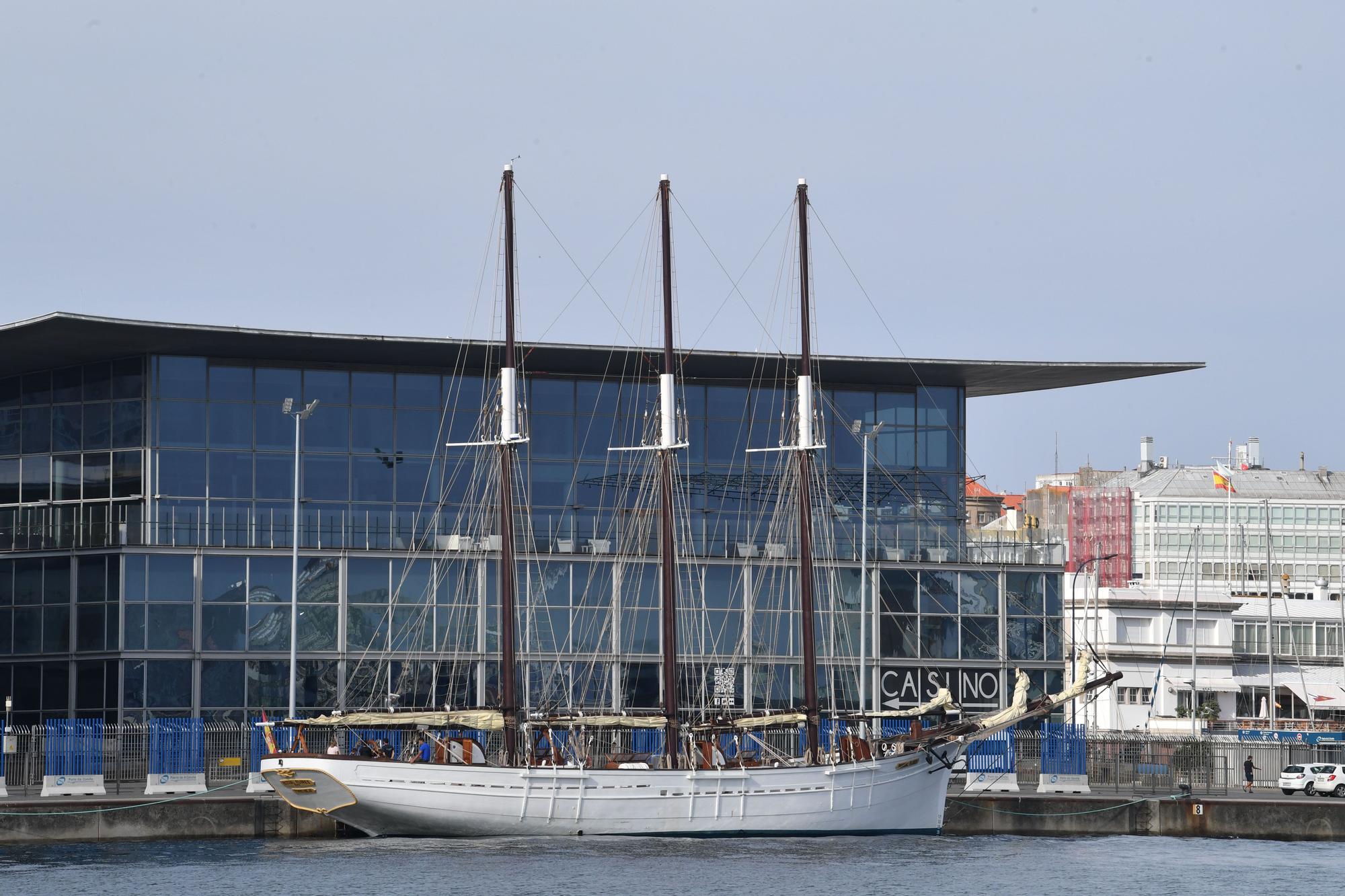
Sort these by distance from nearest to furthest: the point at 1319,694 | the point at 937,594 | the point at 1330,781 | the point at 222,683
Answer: the point at 1330,781 < the point at 222,683 < the point at 937,594 < the point at 1319,694

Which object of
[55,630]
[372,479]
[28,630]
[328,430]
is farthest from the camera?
[372,479]

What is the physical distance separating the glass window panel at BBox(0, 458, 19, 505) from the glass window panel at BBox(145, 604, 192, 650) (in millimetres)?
8780

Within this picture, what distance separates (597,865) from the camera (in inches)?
1686

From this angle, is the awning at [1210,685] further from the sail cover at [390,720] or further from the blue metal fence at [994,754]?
the sail cover at [390,720]

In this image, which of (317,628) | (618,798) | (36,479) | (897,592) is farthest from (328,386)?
(618,798)

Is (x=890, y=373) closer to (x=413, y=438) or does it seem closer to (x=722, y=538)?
(x=722, y=538)

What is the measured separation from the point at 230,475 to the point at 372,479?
4453 mm

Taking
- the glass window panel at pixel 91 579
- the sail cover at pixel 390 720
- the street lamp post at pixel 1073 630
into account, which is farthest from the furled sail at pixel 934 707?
the glass window panel at pixel 91 579

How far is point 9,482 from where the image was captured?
6575 centimetres

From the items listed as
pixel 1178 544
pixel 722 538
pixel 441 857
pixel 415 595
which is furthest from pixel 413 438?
pixel 1178 544

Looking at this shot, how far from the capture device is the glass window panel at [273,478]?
6291 cm

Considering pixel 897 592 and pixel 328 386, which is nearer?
pixel 328 386

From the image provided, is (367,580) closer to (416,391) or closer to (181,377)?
(416,391)

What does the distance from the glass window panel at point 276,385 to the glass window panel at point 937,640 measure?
849 inches
